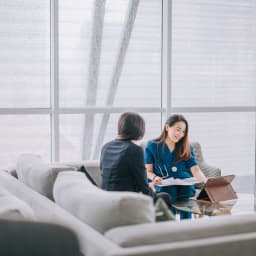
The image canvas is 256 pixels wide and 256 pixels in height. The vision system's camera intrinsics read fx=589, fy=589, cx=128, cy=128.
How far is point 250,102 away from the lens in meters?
7.00

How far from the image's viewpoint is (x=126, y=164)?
12.5 feet

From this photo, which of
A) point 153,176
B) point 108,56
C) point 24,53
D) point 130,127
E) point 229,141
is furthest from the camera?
point 229,141

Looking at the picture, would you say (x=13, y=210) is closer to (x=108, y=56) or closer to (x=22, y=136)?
(x=22, y=136)

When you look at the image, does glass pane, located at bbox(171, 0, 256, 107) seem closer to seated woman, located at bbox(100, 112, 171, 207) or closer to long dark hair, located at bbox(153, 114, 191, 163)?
long dark hair, located at bbox(153, 114, 191, 163)

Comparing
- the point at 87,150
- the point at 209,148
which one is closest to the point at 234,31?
the point at 209,148

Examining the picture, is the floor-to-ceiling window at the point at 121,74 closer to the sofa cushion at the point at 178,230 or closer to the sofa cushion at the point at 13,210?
the sofa cushion at the point at 13,210

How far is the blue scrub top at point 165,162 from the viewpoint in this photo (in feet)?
15.2

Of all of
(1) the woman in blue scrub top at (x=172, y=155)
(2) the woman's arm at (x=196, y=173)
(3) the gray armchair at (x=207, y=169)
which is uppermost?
(1) the woman in blue scrub top at (x=172, y=155)

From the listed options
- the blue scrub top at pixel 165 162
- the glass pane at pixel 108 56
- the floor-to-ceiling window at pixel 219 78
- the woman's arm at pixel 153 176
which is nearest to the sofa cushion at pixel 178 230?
the woman's arm at pixel 153 176

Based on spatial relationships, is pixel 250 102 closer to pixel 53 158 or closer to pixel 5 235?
pixel 53 158

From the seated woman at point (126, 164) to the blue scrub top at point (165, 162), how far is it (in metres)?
0.65

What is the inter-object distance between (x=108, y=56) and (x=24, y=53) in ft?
2.96

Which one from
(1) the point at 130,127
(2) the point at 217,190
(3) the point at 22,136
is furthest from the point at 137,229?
(3) the point at 22,136

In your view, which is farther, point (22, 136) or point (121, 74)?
point (121, 74)
